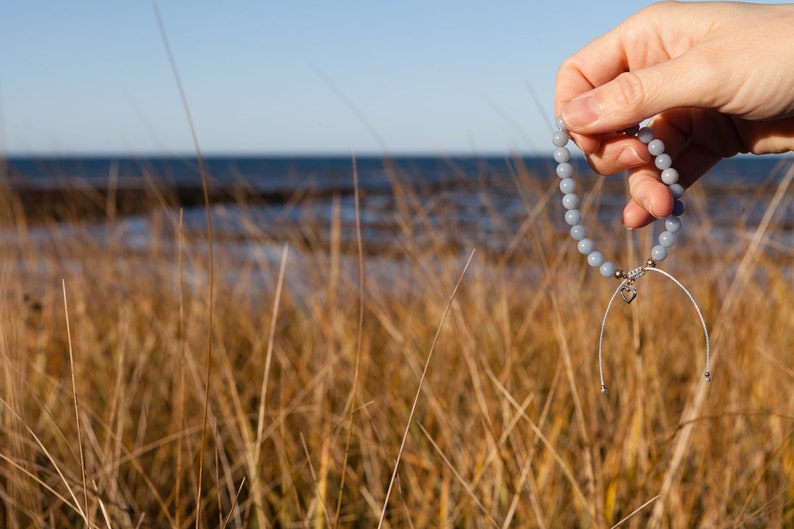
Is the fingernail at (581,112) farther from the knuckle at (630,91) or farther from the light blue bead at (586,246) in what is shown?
the light blue bead at (586,246)

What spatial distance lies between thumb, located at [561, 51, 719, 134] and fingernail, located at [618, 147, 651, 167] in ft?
0.31

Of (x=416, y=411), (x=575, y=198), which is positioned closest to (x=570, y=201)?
(x=575, y=198)

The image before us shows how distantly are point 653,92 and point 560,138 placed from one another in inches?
5.0

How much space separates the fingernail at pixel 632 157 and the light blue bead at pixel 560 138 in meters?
0.08

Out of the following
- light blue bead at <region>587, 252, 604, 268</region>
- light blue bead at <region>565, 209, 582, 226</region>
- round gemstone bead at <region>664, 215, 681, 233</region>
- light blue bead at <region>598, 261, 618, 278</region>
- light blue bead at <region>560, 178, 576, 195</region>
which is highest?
light blue bead at <region>560, 178, 576, 195</region>

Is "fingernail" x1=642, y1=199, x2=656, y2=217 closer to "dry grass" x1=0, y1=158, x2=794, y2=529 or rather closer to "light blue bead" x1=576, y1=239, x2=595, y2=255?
"light blue bead" x1=576, y1=239, x2=595, y2=255

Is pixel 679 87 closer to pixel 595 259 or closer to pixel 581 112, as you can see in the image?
pixel 581 112

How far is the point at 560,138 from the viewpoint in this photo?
2.75ft

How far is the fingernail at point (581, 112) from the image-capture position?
0.78 meters

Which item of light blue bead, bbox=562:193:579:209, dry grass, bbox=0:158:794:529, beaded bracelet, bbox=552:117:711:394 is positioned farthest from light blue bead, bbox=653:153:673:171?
dry grass, bbox=0:158:794:529

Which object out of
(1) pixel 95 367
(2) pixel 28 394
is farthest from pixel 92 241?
(2) pixel 28 394

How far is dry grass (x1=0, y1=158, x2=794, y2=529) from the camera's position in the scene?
42.6 inches

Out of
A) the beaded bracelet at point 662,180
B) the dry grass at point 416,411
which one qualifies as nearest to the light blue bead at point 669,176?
the beaded bracelet at point 662,180

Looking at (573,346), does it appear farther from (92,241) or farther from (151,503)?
(92,241)
